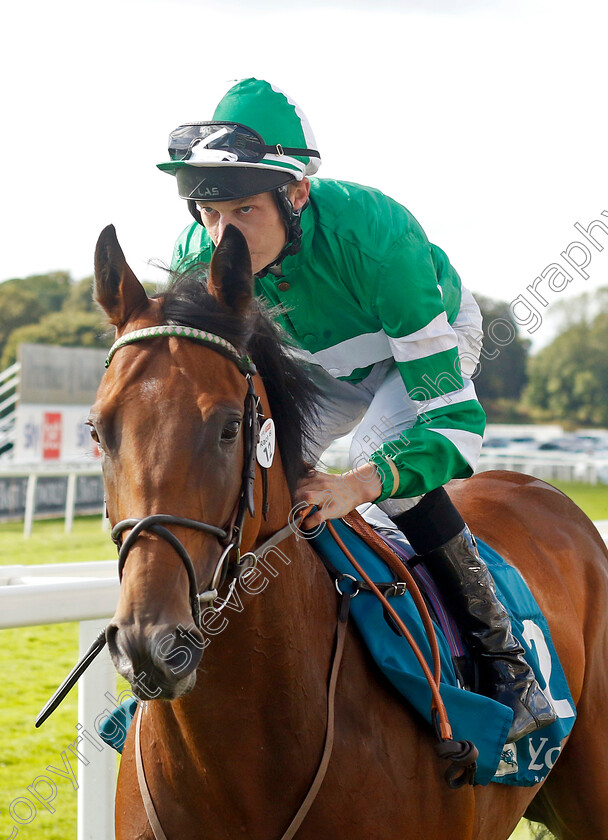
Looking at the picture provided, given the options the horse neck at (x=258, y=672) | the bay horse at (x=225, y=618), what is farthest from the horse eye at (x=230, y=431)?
the horse neck at (x=258, y=672)

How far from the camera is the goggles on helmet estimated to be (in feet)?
7.39

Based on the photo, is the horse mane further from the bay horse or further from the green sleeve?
the green sleeve

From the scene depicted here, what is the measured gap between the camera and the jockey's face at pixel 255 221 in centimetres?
229

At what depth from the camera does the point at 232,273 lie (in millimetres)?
1899

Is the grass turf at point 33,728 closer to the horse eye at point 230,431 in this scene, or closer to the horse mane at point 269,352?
the horse mane at point 269,352

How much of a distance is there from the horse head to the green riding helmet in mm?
387

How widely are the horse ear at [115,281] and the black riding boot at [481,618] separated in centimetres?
112

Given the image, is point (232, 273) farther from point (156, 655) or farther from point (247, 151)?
point (156, 655)

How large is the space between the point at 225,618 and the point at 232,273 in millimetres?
766

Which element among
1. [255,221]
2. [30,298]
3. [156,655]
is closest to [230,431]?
[156,655]

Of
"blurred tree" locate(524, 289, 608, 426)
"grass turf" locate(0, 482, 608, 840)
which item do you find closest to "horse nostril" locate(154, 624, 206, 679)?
"grass turf" locate(0, 482, 608, 840)

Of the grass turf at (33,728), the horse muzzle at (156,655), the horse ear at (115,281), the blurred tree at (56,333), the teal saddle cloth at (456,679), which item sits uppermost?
the horse ear at (115,281)

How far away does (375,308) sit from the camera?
250 centimetres

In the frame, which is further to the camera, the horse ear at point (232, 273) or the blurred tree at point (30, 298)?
the blurred tree at point (30, 298)
